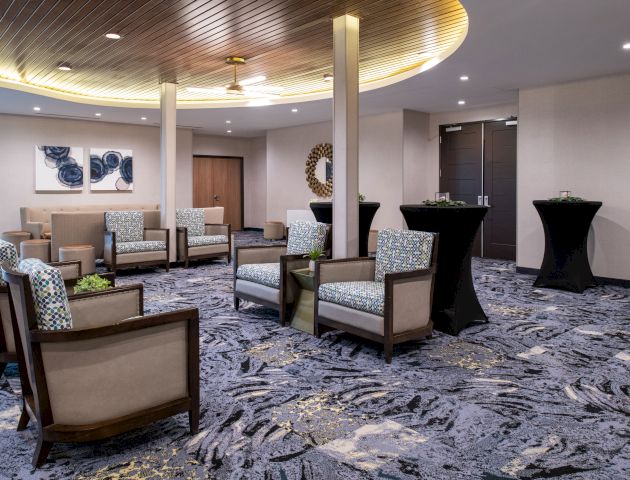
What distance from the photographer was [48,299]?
2229 mm

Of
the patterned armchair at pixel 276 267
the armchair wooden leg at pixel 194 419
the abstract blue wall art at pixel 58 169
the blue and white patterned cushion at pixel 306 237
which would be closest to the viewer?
the armchair wooden leg at pixel 194 419

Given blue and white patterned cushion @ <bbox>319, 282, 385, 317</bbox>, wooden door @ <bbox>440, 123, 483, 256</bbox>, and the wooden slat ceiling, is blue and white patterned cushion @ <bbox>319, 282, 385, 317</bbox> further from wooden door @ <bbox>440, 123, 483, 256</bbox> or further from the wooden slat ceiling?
wooden door @ <bbox>440, 123, 483, 256</bbox>

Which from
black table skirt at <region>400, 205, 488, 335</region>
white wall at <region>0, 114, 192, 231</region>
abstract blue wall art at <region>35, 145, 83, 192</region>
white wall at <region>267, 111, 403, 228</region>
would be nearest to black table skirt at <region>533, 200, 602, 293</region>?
black table skirt at <region>400, 205, 488, 335</region>

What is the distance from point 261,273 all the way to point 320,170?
7.11 m

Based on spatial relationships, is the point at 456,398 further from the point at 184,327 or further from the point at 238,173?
the point at 238,173

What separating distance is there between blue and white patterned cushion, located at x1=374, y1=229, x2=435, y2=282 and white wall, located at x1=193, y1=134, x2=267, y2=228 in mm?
10656

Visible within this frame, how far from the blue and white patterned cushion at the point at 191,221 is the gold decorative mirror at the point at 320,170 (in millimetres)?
3630

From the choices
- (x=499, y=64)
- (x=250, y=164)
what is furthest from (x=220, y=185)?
(x=499, y=64)

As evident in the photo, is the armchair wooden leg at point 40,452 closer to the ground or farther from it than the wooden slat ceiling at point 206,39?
closer to the ground

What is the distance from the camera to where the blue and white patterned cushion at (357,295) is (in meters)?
3.74

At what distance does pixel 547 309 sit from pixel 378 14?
337 cm

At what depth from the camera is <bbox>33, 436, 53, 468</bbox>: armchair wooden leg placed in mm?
2258

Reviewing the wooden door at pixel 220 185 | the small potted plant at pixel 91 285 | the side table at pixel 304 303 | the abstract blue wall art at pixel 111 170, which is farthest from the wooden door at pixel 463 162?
the small potted plant at pixel 91 285

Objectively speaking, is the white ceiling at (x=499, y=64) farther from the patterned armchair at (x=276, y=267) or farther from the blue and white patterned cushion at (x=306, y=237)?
the patterned armchair at (x=276, y=267)
